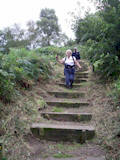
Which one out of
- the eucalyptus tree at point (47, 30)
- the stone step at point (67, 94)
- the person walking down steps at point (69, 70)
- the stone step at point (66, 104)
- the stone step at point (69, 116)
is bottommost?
the stone step at point (69, 116)

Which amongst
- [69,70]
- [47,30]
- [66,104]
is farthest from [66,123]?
[47,30]

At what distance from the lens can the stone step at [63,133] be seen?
129 inches

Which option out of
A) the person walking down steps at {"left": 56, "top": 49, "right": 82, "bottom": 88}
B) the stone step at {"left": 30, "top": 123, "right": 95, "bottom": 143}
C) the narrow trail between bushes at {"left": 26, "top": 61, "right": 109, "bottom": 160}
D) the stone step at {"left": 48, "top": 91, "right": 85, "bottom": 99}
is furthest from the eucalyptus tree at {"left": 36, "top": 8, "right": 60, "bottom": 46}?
the stone step at {"left": 30, "top": 123, "right": 95, "bottom": 143}

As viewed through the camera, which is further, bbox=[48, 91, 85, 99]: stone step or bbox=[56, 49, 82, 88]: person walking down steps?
bbox=[56, 49, 82, 88]: person walking down steps

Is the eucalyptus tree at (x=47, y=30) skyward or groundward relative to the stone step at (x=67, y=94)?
skyward

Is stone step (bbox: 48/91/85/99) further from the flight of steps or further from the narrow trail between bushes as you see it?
the narrow trail between bushes

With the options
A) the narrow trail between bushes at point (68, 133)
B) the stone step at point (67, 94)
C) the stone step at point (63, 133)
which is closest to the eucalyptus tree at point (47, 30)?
the stone step at point (67, 94)

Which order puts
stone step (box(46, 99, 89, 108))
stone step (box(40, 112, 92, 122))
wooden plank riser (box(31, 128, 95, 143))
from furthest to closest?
1. stone step (box(46, 99, 89, 108))
2. stone step (box(40, 112, 92, 122))
3. wooden plank riser (box(31, 128, 95, 143))

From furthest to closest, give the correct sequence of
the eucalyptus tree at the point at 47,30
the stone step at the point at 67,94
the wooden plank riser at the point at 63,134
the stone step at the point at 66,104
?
the eucalyptus tree at the point at 47,30 < the stone step at the point at 67,94 < the stone step at the point at 66,104 < the wooden plank riser at the point at 63,134

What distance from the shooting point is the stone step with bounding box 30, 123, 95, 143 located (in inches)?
129

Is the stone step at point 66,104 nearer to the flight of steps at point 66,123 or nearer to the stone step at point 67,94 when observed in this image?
the flight of steps at point 66,123

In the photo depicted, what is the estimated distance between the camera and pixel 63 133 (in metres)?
3.30

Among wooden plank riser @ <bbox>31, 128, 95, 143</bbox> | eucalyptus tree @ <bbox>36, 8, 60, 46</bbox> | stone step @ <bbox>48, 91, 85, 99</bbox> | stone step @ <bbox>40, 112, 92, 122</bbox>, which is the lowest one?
wooden plank riser @ <bbox>31, 128, 95, 143</bbox>

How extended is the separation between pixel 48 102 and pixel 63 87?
1.81 meters
